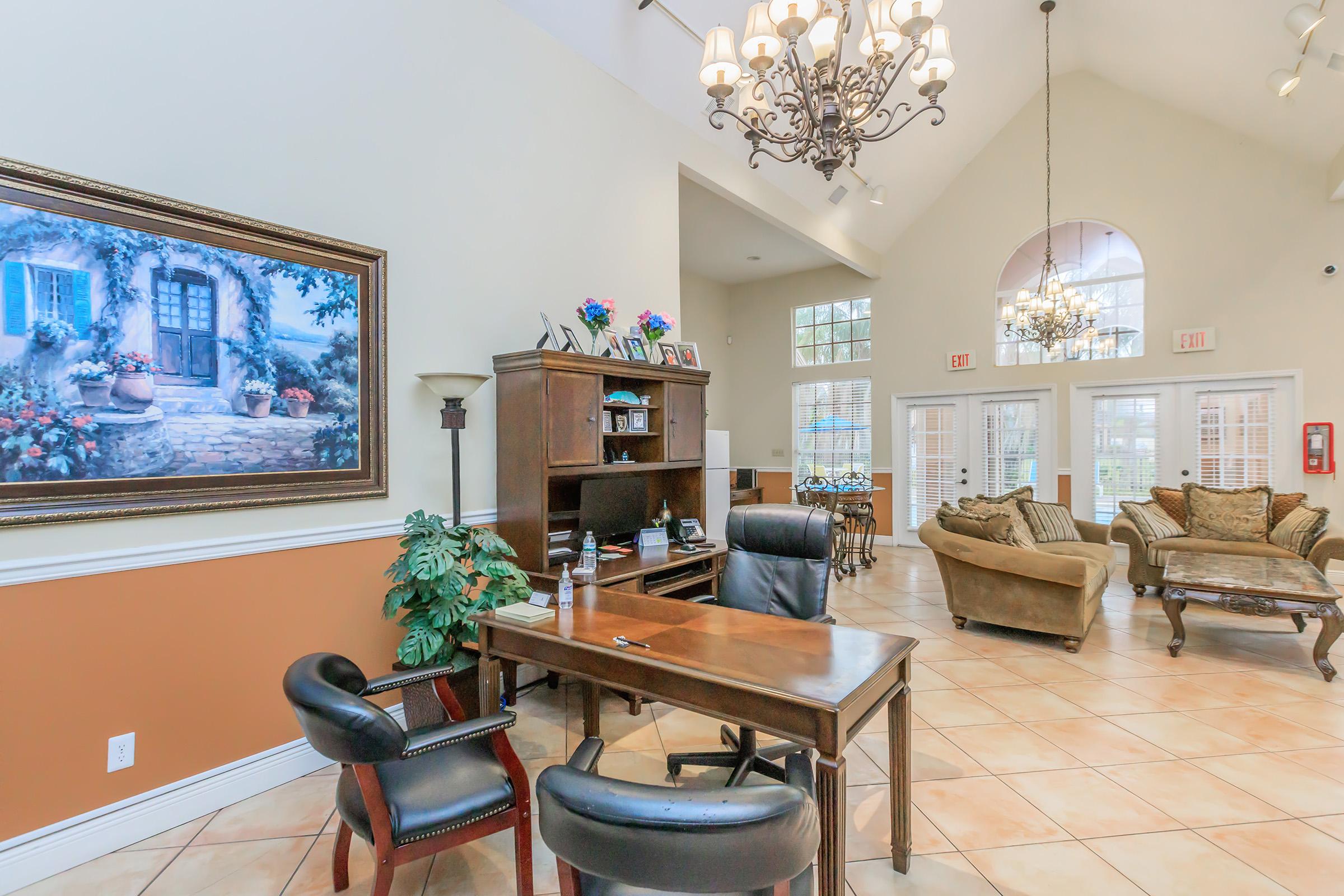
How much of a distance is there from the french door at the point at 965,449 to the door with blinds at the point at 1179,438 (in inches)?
14.4

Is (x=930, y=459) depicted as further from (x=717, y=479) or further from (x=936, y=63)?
(x=936, y=63)

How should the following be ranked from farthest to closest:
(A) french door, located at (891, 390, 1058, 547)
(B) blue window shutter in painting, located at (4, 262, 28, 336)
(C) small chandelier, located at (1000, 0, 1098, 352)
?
(A) french door, located at (891, 390, 1058, 547), (C) small chandelier, located at (1000, 0, 1098, 352), (B) blue window shutter in painting, located at (4, 262, 28, 336)

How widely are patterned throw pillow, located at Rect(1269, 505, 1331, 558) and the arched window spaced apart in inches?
86.1

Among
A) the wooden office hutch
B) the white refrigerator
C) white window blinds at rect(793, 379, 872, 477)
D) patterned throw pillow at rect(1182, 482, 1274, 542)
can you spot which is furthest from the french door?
the wooden office hutch

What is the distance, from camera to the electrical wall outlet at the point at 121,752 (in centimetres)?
213

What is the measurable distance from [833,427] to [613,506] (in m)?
5.67

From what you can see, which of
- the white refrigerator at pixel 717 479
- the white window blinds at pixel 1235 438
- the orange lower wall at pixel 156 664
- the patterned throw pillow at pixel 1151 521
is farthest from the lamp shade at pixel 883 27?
the white window blinds at pixel 1235 438

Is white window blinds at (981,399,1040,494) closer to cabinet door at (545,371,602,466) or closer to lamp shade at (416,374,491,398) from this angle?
cabinet door at (545,371,602,466)

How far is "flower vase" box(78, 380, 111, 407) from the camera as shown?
6.73 feet

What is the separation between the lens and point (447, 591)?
2.56 meters

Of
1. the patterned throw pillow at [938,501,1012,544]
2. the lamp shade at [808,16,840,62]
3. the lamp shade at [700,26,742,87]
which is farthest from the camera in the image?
the patterned throw pillow at [938,501,1012,544]

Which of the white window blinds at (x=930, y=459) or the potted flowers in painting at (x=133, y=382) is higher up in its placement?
the potted flowers in painting at (x=133, y=382)

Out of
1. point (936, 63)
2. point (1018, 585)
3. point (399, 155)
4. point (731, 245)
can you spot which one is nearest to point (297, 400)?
point (399, 155)

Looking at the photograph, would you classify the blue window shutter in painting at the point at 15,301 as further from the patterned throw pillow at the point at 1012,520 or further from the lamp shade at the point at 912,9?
the patterned throw pillow at the point at 1012,520
